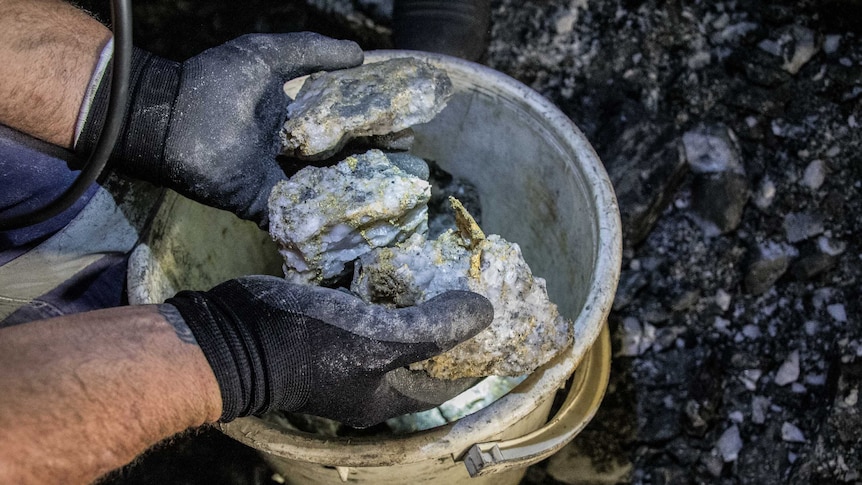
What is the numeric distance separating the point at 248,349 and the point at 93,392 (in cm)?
18

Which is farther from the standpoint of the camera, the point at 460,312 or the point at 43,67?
the point at 43,67

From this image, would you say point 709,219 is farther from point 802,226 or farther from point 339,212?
point 339,212

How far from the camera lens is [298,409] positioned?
36.0 inches

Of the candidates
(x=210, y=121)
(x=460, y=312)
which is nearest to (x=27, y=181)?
(x=210, y=121)

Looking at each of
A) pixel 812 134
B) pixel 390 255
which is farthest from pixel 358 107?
pixel 812 134

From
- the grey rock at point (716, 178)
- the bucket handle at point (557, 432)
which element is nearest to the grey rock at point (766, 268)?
the grey rock at point (716, 178)

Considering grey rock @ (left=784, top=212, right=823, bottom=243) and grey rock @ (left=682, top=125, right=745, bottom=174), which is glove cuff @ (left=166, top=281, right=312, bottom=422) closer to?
grey rock @ (left=682, top=125, right=745, bottom=174)

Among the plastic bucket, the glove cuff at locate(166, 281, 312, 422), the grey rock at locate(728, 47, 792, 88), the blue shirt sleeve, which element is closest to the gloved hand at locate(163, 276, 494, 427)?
the glove cuff at locate(166, 281, 312, 422)

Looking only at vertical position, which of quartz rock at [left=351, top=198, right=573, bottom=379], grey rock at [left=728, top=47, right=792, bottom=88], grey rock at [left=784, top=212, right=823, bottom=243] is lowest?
grey rock at [left=784, top=212, right=823, bottom=243]

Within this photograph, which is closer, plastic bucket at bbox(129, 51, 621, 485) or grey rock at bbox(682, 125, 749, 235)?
plastic bucket at bbox(129, 51, 621, 485)

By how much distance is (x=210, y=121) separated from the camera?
3.28 ft

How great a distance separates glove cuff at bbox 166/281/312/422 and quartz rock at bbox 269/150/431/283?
147 millimetres

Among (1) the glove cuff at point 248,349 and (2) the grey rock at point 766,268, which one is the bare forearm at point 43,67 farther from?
(2) the grey rock at point 766,268

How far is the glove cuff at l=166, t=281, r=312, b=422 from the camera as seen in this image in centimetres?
81
